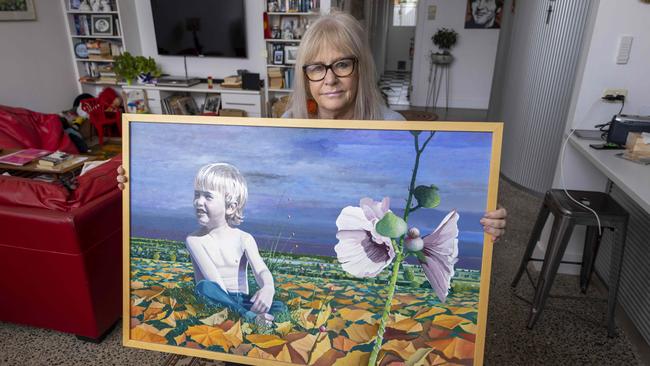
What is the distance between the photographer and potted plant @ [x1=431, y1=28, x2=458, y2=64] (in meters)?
6.79

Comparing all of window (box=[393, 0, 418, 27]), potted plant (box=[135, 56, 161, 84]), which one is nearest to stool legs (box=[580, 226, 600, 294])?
potted plant (box=[135, 56, 161, 84])

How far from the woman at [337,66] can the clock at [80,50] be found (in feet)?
17.1

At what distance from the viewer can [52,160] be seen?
9.30 ft

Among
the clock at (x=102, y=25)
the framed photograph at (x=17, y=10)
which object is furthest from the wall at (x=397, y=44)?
the framed photograph at (x=17, y=10)

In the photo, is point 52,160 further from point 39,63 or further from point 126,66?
point 39,63

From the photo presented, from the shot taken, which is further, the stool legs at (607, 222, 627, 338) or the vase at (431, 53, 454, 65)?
the vase at (431, 53, 454, 65)

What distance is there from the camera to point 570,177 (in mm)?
2467

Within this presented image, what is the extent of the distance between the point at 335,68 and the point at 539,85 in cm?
299

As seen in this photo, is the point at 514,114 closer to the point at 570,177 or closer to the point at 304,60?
the point at 570,177

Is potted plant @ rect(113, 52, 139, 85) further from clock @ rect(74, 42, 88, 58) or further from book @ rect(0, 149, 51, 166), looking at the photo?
book @ rect(0, 149, 51, 166)

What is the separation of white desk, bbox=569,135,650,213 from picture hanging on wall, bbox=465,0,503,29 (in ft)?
17.2

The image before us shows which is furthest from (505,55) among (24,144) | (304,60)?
(24,144)

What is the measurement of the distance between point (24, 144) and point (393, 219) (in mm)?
4161

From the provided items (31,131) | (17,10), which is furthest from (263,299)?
(17,10)
